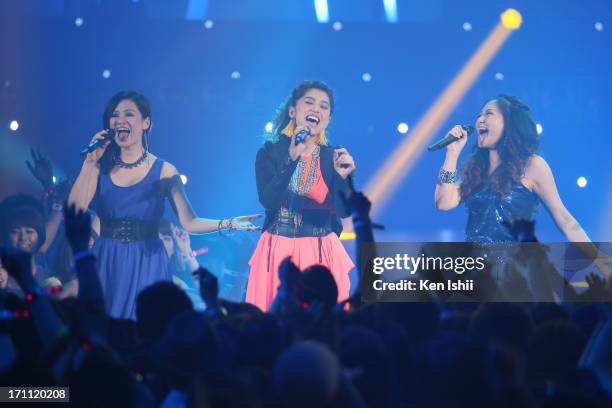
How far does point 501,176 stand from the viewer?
7.00 metres

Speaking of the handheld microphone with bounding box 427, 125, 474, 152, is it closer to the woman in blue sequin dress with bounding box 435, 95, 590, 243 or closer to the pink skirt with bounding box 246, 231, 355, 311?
the woman in blue sequin dress with bounding box 435, 95, 590, 243

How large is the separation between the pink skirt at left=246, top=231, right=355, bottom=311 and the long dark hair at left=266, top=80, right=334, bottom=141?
0.99 metres

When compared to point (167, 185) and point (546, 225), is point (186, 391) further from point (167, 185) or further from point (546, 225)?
point (546, 225)

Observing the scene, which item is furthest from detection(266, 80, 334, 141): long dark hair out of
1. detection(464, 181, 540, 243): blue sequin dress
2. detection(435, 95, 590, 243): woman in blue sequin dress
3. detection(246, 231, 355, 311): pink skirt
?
detection(464, 181, 540, 243): blue sequin dress

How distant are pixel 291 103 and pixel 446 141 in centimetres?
→ 151

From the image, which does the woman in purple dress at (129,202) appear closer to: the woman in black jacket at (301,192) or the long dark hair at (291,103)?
the woman in black jacket at (301,192)

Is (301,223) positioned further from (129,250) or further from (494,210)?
(494,210)

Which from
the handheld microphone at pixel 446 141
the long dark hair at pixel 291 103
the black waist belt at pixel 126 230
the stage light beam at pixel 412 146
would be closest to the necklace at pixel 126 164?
the black waist belt at pixel 126 230

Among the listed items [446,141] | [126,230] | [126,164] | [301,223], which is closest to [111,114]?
[126,164]

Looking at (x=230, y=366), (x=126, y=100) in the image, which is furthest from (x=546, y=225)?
(x=230, y=366)

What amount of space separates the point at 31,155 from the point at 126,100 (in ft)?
3.45

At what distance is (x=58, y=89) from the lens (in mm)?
7215

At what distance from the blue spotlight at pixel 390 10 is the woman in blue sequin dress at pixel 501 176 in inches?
48.7

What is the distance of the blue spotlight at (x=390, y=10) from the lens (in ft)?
24.0
